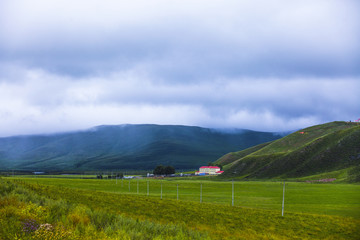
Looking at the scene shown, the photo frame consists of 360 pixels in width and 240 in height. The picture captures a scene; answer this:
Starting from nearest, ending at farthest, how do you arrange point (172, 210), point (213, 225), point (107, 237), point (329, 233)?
point (107, 237)
point (213, 225)
point (329, 233)
point (172, 210)

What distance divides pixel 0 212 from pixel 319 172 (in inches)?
7173

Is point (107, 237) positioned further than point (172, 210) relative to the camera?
No

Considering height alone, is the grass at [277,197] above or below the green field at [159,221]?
below

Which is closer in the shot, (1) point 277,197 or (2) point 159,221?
(2) point 159,221

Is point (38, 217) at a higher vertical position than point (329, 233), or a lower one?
higher

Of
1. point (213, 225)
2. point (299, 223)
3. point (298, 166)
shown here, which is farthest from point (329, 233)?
point (298, 166)

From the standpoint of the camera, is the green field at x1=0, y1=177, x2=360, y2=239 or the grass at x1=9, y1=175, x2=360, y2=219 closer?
the green field at x1=0, y1=177, x2=360, y2=239

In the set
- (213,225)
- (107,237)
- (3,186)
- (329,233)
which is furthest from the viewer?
(329,233)

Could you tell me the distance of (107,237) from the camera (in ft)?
42.6

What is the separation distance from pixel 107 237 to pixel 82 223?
2577 mm

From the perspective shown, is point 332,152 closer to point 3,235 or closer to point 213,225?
point 213,225

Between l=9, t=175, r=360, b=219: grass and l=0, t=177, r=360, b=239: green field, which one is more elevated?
l=0, t=177, r=360, b=239: green field

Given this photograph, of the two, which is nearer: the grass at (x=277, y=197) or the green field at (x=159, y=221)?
the green field at (x=159, y=221)

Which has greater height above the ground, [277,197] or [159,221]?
[159,221]
